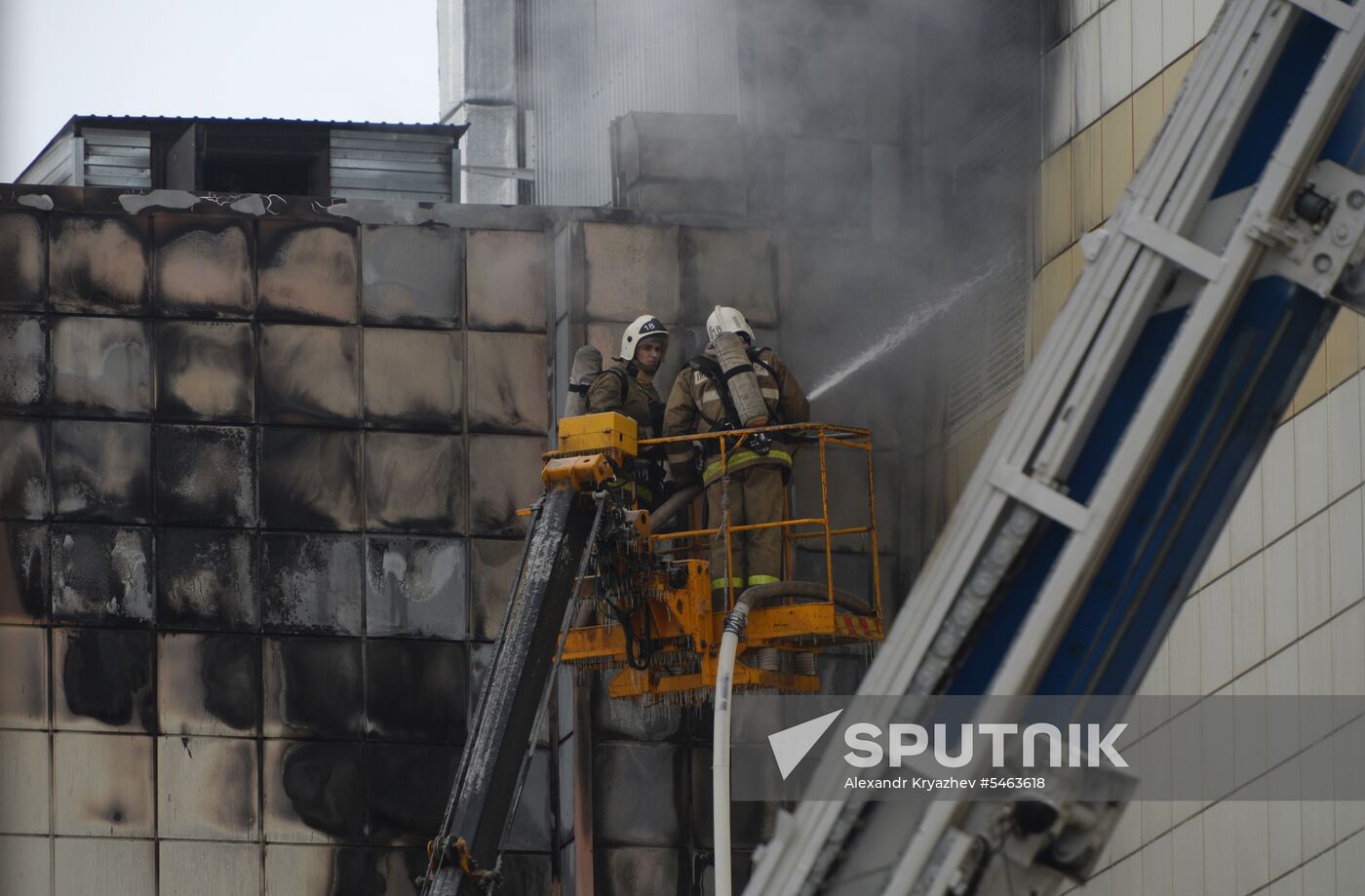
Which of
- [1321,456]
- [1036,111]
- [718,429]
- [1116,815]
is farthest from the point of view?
[1036,111]

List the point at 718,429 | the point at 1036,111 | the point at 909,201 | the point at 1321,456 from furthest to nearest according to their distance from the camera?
the point at 909,201 < the point at 1036,111 < the point at 718,429 < the point at 1321,456

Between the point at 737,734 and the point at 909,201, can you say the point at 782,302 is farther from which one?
the point at 737,734

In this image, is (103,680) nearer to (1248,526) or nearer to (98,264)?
(98,264)

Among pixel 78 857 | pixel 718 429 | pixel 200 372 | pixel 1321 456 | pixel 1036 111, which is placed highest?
pixel 1036 111

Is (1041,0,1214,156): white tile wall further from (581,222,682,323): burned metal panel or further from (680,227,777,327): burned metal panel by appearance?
(581,222,682,323): burned metal panel

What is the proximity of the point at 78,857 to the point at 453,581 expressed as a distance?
3191 mm

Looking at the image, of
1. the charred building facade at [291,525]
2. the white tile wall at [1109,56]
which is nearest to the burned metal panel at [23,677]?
the charred building facade at [291,525]

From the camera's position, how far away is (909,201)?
16219 mm

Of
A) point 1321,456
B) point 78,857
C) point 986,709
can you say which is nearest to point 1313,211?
point 986,709

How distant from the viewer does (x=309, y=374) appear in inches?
603

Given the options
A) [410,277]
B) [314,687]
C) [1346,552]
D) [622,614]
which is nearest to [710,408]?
[622,614]

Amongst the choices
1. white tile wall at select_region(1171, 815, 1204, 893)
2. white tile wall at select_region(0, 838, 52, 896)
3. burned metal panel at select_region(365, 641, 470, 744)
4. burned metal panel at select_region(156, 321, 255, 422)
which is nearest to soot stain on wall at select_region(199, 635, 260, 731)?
burned metal panel at select_region(365, 641, 470, 744)

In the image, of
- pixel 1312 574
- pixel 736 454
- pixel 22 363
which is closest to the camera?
pixel 1312 574

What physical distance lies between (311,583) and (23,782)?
2.37m
